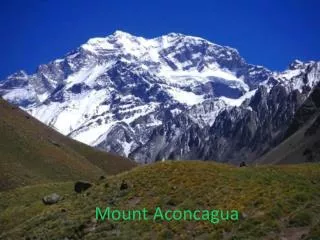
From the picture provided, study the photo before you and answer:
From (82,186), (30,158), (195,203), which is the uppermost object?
(30,158)

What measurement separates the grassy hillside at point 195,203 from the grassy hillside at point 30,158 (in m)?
43.8

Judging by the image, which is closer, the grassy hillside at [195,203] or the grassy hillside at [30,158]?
the grassy hillside at [195,203]

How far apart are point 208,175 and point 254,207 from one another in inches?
334

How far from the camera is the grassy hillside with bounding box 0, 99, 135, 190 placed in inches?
4028

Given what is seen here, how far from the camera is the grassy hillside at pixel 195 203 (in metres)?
39.3

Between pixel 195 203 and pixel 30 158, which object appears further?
pixel 30 158

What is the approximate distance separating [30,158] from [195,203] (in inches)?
2896

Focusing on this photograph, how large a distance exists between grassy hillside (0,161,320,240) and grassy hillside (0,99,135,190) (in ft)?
144

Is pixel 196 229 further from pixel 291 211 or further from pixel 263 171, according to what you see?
pixel 263 171

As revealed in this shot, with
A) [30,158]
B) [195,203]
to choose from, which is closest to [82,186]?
[195,203]

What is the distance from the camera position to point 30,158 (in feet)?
370

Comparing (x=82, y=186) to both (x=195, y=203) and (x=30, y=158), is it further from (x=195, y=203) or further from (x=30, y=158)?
(x=30, y=158)

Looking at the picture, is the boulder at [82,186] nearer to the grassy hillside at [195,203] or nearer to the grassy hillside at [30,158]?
the grassy hillside at [195,203]

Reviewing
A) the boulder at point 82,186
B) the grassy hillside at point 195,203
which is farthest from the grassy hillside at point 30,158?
the grassy hillside at point 195,203
